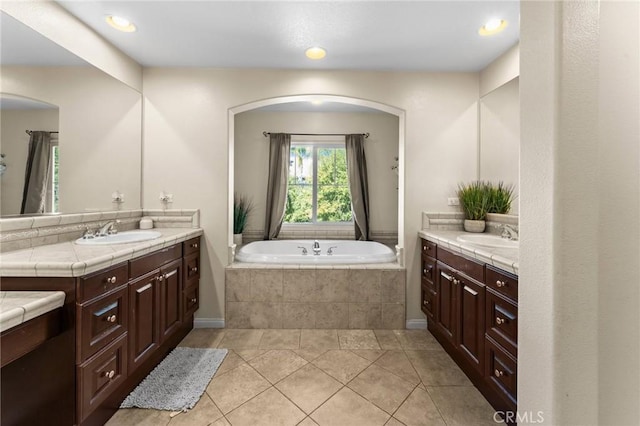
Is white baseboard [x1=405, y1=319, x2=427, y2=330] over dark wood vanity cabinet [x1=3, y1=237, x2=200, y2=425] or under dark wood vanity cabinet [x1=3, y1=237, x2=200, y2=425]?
under

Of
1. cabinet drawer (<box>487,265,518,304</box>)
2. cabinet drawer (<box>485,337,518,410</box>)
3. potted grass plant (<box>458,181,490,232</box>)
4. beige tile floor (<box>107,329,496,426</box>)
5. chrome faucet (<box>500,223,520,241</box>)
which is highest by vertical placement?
potted grass plant (<box>458,181,490,232</box>)

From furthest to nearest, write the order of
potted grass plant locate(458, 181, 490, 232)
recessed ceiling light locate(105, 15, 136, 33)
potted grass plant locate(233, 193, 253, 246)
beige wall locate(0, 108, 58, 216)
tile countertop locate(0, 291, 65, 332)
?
potted grass plant locate(233, 193, 253, 246), potted grass plant locate(458, 181, 490, 232), recessed ceiling light locate(105, 15, 136, 33), beige wall locate(0, 108, 58, 216), tile countertop locate(0, 291, 65, 332)

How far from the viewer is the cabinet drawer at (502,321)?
1.39 metres

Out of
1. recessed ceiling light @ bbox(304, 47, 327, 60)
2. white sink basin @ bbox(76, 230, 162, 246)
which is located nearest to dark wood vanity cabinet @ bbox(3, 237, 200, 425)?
white sink basin @ bbox(76, 230, 162, 246)

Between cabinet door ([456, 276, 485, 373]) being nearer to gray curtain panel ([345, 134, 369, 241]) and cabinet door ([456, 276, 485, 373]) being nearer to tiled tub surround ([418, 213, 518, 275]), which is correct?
tiled tub surround ([418, 213, 518, 275])

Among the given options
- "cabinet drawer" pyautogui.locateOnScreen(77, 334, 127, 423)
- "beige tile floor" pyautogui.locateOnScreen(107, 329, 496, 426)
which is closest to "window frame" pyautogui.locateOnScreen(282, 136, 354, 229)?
"beige tile floor" pyautogui.locateOnScreen(107, 329, 496, 426)

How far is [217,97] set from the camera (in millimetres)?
2664

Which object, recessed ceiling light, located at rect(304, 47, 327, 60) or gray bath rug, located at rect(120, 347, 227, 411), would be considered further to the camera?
recessed ceiling light, located at rect(304, 47, 327, 60)

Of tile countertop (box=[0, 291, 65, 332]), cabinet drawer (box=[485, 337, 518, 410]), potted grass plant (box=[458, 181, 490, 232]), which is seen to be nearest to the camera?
tile countertop (box=[0, 291, 65, 332])

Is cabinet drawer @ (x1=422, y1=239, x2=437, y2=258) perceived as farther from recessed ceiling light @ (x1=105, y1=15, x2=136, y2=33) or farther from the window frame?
recessed ceiling light @ (x1=105, y1=15, x2=136, y2=33)

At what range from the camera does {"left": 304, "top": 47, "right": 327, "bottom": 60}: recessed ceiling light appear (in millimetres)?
2316

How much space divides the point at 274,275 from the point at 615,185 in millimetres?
2293

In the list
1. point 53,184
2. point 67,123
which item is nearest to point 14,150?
point 53,184

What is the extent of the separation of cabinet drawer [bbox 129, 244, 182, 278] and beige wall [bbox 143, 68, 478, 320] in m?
0.50
